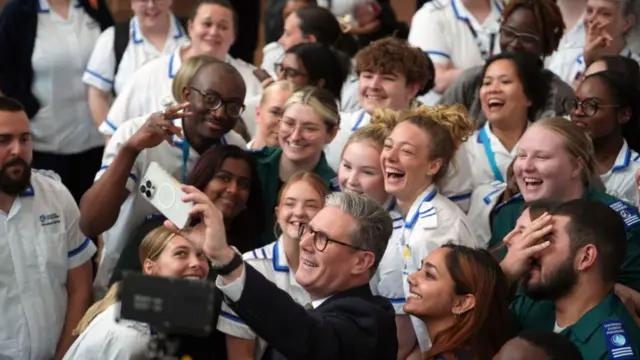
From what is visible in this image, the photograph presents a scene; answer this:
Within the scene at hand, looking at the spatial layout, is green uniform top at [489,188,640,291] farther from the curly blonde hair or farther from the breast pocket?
the breast pocket

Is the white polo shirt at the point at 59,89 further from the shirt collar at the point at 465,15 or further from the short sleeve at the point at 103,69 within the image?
the shirt collar at the point at 465,15

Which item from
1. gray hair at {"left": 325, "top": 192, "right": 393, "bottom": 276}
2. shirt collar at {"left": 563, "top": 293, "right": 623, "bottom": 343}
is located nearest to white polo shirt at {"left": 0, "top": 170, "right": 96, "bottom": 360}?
gray hair at {"left": 325, "top": 192, "right": 393, "bottom": 276}

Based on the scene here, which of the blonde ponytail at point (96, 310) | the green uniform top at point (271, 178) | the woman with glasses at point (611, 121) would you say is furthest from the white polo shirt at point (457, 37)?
the blonde ponytail at point (96, 310)

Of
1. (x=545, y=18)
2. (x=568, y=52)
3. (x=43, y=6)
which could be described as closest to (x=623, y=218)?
(x=545, y=18)

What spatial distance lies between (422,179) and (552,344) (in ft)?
4.12

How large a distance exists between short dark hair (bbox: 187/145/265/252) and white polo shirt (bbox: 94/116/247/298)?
144 mm

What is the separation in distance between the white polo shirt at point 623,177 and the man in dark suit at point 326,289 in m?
1.42

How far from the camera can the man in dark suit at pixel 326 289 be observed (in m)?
3.39

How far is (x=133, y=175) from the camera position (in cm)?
496

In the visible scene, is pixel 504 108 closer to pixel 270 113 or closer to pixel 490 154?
pixel 490 154

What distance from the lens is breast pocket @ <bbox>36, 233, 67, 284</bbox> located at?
15.8 feet

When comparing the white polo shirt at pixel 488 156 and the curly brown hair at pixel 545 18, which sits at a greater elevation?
the curly brown hair at pixel 545 18

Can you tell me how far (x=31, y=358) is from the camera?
15.6 feet

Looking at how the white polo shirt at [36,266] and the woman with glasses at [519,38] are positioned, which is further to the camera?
the woman with glasses at [519,38]
